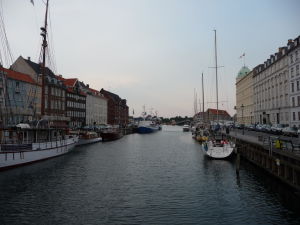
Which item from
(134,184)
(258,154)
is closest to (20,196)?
(134,184)

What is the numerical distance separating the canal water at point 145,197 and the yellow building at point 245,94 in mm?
77607

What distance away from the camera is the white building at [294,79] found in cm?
6831

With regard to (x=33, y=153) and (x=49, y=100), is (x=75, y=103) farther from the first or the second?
(x=33, y=153)

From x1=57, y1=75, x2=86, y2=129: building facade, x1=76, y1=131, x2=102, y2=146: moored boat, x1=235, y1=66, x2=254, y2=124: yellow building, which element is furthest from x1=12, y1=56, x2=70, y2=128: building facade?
x1=235, y1=66, x2=254, y2=124: yellow building

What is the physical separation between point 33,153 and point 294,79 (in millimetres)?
61527

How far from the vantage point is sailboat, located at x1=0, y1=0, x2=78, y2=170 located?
32.6 meters

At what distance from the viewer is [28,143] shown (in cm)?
3675

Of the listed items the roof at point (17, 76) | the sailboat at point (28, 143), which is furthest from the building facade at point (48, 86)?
the sailboat at point (28, 143)

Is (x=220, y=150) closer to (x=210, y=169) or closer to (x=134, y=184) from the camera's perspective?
(x=210, y=169)

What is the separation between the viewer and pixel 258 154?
3288 centimetres

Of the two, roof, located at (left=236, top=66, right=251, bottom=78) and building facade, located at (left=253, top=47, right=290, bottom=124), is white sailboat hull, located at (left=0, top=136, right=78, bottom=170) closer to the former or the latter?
building facade, located at (left=253, top=47, right=290, bottom=124)

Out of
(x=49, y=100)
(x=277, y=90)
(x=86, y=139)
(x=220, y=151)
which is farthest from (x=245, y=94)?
(x=220, y=151)

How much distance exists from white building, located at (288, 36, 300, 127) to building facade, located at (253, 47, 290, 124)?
2.57m

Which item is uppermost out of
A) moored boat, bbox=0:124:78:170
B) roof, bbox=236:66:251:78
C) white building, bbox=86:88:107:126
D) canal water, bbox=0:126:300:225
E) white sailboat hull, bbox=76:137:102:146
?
roof, bbox=236:66:251:78
